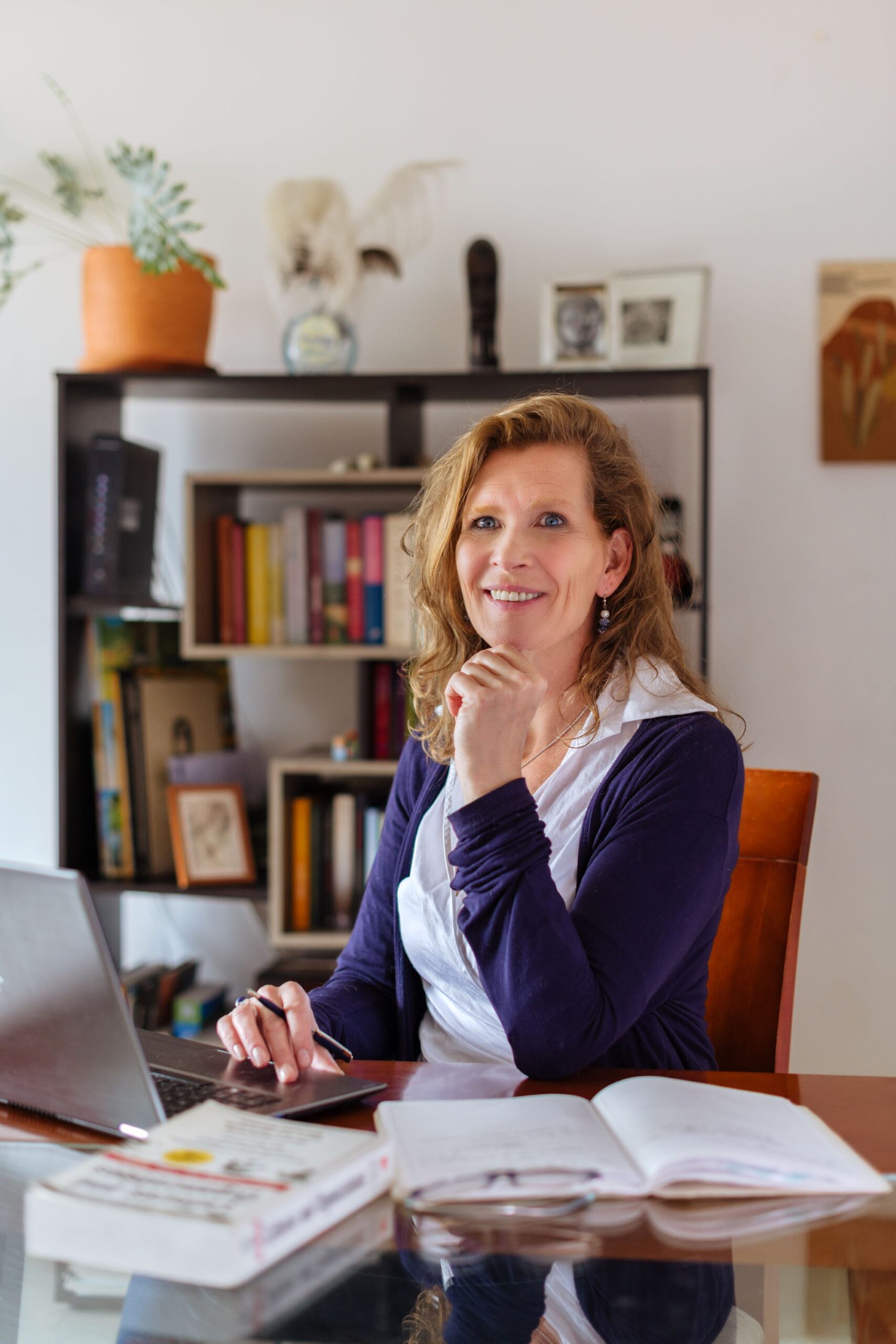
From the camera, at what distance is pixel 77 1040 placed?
817 millimetres

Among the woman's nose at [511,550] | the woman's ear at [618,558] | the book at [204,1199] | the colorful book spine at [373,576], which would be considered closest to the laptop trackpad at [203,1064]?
the book at [204,1199]

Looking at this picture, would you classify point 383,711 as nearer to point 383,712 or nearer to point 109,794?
point 383,712

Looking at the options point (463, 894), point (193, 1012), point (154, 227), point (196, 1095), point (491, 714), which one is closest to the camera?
point (196, 1095)

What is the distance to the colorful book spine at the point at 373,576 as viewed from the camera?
231 centimetres

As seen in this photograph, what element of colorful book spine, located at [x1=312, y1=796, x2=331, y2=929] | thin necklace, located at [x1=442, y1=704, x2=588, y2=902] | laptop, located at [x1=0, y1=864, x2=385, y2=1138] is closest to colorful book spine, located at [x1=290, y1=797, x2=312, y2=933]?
colorful book spine, located at [x1=312, y1=796, x2=331, y2=929]

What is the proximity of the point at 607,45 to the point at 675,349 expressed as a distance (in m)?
0.75

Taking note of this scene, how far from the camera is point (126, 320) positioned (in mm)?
2330

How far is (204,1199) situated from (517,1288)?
7.3 inches

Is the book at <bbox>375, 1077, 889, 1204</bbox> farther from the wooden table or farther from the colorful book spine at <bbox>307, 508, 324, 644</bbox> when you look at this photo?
the colorful book spine at <bbox>307, 508, 324, 644</bbox>

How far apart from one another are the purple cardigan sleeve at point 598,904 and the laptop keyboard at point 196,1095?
249 mm

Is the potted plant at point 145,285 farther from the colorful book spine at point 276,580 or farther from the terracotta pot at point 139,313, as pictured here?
the colorful book spine at point 276,580

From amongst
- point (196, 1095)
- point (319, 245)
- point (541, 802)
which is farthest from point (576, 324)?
point (196, 1095)

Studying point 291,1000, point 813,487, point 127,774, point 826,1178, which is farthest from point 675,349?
point 826,1178

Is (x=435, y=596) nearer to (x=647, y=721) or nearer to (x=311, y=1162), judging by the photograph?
(x=647, y=721)
